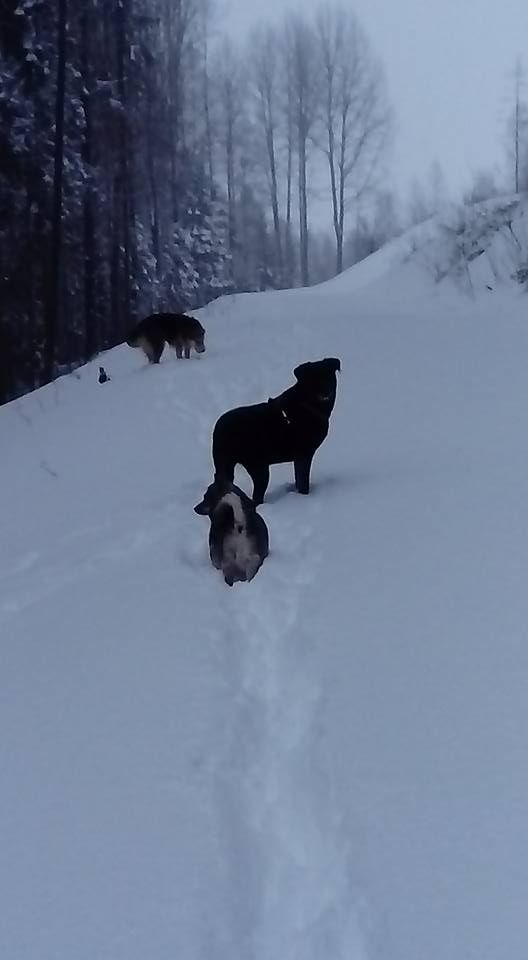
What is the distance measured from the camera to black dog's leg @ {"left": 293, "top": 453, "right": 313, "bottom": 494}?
21.1ft

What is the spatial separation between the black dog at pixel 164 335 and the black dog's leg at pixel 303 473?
7.42m

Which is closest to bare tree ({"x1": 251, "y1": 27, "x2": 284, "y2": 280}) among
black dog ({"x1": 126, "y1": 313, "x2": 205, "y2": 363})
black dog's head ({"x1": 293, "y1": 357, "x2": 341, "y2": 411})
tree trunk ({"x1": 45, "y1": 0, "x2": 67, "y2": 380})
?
tree trunk ({"x1": 45, "y1": 0, "x2": 67, "y2": 380})

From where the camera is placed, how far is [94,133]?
1861 cm

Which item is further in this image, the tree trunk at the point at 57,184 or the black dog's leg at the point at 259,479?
the tree trunk at the point at 57,184

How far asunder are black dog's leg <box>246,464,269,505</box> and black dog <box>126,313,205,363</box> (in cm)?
750

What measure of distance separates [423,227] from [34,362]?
16.0 m

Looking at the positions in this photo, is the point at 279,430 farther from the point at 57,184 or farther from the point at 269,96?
the point at 269,96

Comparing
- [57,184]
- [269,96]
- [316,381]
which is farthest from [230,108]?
[316,381]

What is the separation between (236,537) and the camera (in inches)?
198

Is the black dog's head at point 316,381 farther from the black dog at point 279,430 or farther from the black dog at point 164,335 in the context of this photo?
the black dog at point 164,335

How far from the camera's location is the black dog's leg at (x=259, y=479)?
6.21 metres

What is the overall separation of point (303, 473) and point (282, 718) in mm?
3078

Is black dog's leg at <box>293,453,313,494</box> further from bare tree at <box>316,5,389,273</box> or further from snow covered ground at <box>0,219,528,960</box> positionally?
bare tree at <box>316,5,389,273</box>

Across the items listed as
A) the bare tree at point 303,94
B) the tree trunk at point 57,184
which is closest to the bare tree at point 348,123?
the bare tree at point 303,94
